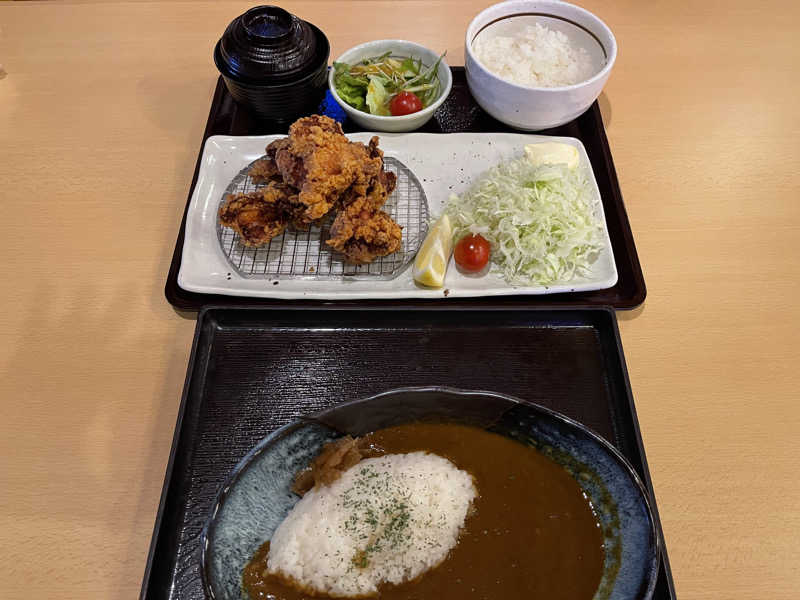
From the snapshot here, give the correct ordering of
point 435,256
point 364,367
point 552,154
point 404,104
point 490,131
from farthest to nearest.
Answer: point 490,131
point 404,104
point 552,154
point 435,256
point 364,367

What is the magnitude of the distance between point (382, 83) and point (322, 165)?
67 cm

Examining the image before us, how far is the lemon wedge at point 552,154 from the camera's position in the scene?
2.24 meters

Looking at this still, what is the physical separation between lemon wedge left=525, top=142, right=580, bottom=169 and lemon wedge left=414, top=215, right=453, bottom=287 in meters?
0.47

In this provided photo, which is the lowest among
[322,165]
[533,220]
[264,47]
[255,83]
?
[533,220]

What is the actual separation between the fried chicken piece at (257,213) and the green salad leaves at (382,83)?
626 millimetres

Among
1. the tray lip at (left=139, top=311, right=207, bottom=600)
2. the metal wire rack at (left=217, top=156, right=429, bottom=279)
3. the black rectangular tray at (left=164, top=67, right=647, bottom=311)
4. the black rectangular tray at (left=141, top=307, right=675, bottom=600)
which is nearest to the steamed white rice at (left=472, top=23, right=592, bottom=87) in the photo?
the black rectangular tray at (left=164, top=67, right=647, bottom=311)

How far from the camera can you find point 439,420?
157cm

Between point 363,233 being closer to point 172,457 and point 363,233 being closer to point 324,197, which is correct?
point 324,197

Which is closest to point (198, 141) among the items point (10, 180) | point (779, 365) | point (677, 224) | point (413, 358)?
point (10, 180)

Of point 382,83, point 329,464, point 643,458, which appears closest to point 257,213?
point 382,83

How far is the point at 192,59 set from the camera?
2869 millimetres

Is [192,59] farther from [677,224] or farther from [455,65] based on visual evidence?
[677,224]

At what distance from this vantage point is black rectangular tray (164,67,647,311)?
2000 mm

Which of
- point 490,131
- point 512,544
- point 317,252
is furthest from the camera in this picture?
point 490,131
